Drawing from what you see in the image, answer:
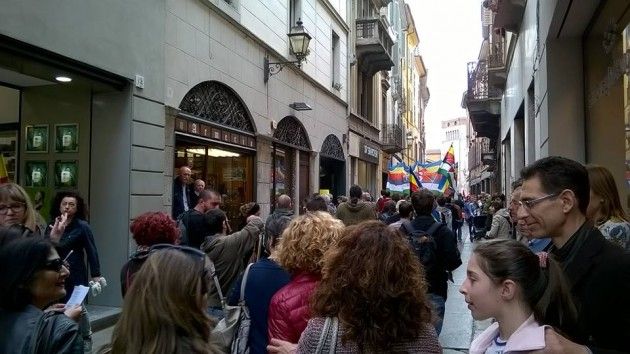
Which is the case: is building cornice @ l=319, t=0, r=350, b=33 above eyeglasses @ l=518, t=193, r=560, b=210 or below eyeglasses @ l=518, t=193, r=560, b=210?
above

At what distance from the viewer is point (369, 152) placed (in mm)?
26359

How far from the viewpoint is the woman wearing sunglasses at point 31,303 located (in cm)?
229

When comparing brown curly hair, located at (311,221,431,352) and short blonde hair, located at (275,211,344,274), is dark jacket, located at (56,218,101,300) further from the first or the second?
brown curly hair, located at (311,221,431,352)

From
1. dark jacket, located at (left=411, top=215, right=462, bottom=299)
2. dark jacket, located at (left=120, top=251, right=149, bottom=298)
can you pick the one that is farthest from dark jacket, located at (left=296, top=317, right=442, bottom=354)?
dark jacket, located at (left=411, top=215, right=462, bottom=299)

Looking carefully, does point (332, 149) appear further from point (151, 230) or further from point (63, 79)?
point (151, 230)

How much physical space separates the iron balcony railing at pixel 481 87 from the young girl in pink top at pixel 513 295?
64.3 ft

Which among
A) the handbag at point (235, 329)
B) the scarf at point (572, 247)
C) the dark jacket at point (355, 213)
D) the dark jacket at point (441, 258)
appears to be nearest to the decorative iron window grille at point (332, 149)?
the dark jacket at point (355, 213)

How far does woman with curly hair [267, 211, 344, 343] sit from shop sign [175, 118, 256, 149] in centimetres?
703

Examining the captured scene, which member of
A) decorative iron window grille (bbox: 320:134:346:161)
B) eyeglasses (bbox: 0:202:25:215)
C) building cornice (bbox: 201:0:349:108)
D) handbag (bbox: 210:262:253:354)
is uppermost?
building cornice (bbox: 201:0:349:108)

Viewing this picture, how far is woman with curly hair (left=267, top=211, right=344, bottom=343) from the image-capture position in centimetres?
301

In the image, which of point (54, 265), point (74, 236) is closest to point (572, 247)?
point (54, 265)

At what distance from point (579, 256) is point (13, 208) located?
4407 millimetres

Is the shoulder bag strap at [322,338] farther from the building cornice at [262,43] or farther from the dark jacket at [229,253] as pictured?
the building cornice at [262,43]

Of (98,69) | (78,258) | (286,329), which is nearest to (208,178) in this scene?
(98,69)
